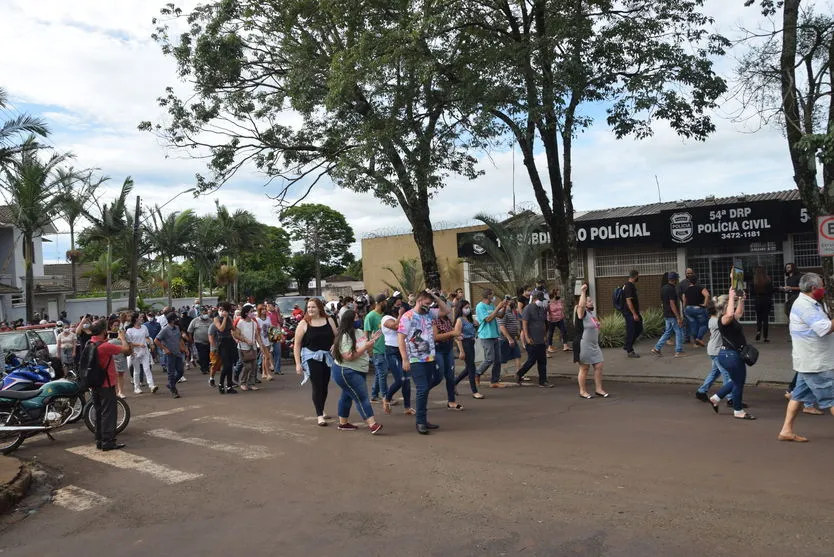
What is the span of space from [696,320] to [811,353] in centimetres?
795

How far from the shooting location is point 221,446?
→ 874 centimetres

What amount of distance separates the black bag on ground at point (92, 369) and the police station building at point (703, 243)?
16764mm

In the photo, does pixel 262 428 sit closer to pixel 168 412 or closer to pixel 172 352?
pixel 168 412

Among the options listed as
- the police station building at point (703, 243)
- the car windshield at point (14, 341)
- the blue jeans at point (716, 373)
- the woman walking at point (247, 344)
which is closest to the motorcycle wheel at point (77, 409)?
the woman walking at point (247, 344)

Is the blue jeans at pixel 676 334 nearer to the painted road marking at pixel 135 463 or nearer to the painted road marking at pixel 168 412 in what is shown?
the painted road marking at pixel 168 412

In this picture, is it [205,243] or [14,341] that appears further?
[205,243]

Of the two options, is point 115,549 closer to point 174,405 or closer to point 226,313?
point 174,405

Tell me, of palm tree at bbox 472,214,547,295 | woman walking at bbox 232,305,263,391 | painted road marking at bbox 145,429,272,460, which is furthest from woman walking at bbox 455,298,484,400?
palm tree at bbox 472,214,547,295

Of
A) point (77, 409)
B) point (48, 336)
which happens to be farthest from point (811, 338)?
point (48, 336)

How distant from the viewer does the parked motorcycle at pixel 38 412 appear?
9094mm

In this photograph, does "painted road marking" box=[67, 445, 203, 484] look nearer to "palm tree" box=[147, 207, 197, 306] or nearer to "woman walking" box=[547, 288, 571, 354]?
"woman walking" box=[547, 288, 571, 354]

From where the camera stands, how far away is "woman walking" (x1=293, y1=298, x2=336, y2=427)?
9531mm

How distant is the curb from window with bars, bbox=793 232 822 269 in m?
20.1

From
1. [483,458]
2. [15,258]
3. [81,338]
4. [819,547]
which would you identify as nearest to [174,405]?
[81,338]
